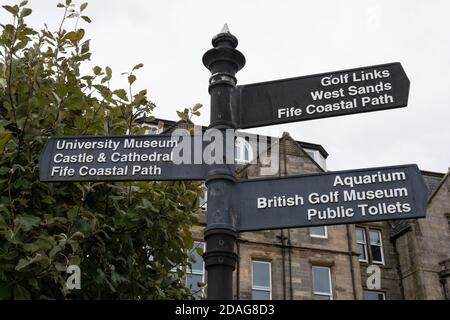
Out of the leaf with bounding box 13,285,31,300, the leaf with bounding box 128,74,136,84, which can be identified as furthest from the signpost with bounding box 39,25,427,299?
the leaf with bounding box 128,74,136,84

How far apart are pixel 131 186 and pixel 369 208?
10.7 ft

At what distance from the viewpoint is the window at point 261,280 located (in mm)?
20438

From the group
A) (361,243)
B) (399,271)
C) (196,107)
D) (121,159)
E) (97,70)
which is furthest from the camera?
(361,243)

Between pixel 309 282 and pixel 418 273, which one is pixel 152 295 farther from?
pixel 418 273

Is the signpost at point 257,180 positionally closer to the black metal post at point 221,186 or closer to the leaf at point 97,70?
the black metal post at point 221,186

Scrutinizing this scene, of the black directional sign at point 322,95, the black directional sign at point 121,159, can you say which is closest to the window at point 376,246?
the black directional sign at point 322,95

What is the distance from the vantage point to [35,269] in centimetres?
514

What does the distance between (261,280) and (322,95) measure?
1701cm

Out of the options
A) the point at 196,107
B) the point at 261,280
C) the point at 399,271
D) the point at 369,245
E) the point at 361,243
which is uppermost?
the point at 361,243

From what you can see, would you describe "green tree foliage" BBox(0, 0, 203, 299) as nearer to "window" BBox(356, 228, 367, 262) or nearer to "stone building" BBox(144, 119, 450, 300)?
"stone building" BBox(144, 119, 450, 300)

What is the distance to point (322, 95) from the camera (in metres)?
4.63

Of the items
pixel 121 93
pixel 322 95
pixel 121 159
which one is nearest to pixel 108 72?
pixel 121 93

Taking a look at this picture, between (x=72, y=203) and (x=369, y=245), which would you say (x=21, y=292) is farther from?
(x=369, y=245)

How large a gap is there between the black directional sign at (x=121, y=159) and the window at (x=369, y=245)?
22018mm
